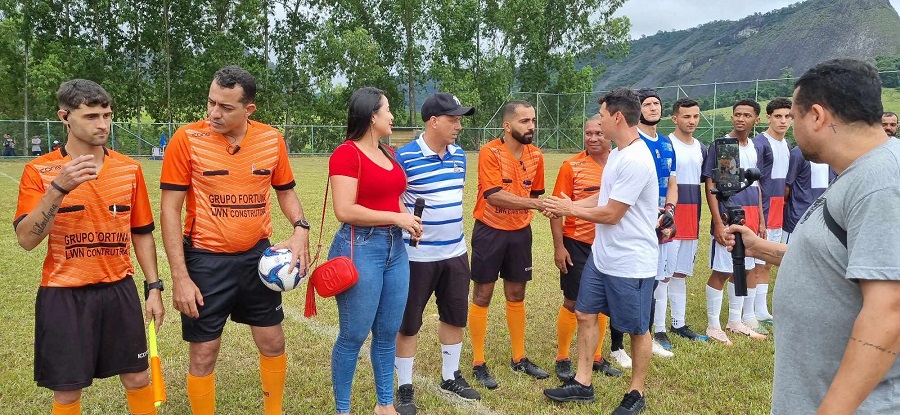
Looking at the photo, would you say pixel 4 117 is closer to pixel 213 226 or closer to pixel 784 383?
pixel 213 226

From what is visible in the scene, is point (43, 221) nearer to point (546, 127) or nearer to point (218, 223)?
point (218, 223)

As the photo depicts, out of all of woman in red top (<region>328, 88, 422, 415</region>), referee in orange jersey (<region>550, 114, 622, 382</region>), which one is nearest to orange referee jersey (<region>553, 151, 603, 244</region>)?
referee in orange jersey (<region>550, 114, 622, 382</region>)

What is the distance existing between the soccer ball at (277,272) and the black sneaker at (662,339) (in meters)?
3.67

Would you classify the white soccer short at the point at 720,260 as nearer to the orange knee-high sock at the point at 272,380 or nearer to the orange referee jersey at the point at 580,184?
the orange referee jersey at the point at 580,184

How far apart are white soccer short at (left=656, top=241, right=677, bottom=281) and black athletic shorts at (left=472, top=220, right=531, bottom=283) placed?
1419 millimetres

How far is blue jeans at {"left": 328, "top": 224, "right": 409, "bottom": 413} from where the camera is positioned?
356cm

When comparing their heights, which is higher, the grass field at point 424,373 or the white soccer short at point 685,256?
the white soccer short at point 685,256

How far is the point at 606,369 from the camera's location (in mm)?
4926

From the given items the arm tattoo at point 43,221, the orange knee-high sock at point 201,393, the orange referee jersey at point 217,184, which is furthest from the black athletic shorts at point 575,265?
the arm tattoo at point 43,221

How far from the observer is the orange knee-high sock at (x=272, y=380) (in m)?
3.70

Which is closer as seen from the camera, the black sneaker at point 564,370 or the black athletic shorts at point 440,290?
the black athletic shorts at point 440,290

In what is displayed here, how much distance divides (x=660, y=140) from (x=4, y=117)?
4133cm

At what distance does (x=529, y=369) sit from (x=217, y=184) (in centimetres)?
293

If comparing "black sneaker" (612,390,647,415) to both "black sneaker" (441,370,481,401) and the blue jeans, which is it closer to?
"black sneaker" (441,370,481,401)
